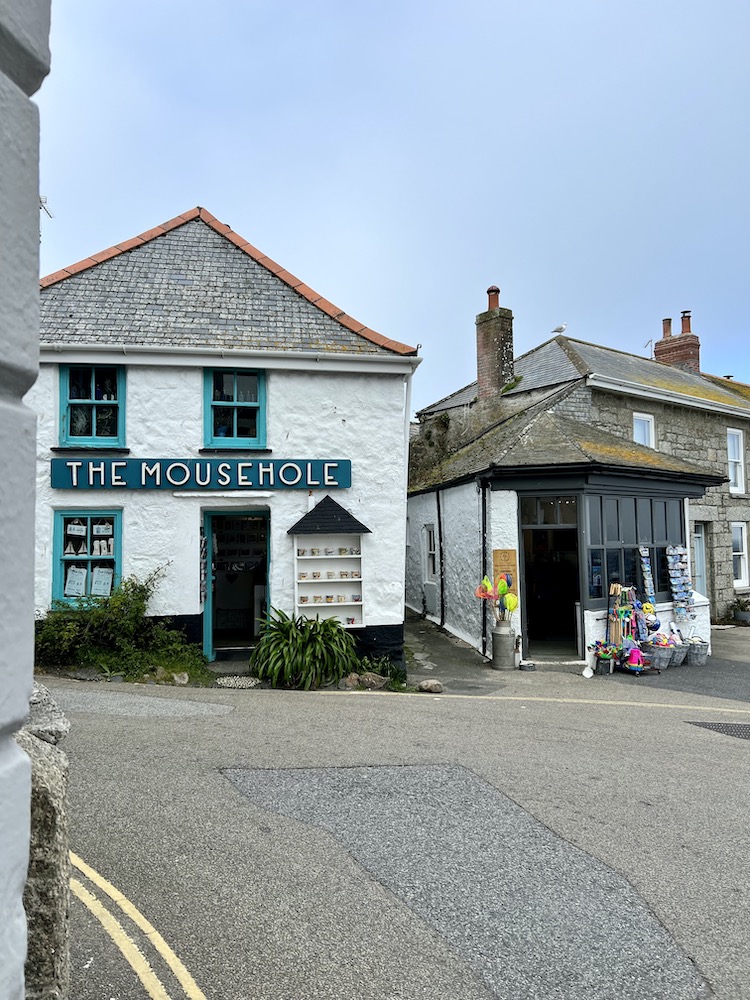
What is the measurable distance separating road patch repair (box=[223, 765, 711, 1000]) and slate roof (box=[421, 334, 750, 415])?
12.6 m

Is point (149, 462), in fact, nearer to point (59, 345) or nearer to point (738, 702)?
point (59, 345)

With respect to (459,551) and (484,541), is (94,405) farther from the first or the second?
(459,551)

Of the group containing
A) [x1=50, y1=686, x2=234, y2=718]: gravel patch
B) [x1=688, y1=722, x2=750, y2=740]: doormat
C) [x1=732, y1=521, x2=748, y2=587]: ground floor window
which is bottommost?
[x1=688, y1=722, x2=750, y2=740]: doormat

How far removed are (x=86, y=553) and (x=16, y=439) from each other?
10.1 meters

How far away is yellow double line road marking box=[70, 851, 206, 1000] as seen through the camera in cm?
312

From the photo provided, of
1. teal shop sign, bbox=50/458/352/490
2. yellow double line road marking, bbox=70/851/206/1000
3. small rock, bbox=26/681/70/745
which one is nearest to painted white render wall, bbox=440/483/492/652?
teal shop sign, bbox=50/458/352/490

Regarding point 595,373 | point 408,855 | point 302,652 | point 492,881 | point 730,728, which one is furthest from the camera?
point 595,373

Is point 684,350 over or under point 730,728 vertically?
over

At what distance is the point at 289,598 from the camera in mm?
Answer: 10938

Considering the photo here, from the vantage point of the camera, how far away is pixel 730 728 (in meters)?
8.61

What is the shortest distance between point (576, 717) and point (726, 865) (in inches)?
166

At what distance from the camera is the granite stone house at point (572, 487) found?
12.8m

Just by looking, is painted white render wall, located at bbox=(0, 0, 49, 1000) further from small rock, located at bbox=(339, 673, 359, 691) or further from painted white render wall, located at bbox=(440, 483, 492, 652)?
painted white render wall, located at bbox=(440, 483, 492, 652)

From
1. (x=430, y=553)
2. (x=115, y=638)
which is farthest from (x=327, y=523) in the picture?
(x=430, y=553)
